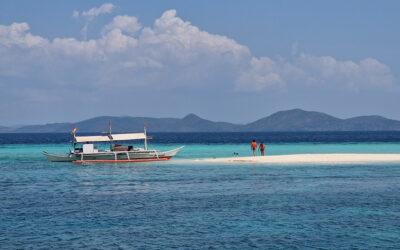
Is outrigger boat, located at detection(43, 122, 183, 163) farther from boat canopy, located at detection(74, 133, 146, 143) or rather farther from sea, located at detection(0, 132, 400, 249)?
sea, located at detection(0, 132, 400, 249)

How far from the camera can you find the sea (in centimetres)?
2356

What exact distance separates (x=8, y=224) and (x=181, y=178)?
79.2 feet

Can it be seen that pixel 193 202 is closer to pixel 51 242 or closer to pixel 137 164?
pixel 51 242

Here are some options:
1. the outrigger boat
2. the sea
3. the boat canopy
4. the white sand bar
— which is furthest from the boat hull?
the sea

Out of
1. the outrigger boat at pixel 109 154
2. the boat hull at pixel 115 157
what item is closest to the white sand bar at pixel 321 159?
the boat hull at pixel 115 157

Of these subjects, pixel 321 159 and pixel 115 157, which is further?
pixel 115 157

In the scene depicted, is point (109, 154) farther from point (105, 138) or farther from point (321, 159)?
point (321, 159)

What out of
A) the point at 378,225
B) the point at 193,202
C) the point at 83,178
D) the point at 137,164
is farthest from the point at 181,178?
the point at 378,225

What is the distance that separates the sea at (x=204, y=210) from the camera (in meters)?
23.6

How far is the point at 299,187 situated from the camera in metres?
41.6

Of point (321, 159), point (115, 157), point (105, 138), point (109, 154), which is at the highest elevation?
point (105, 138)

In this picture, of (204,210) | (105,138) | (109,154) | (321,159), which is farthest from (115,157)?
(204,210)

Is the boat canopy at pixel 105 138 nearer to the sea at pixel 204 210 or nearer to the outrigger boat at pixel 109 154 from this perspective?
the outrigger boat at pixel 109 154

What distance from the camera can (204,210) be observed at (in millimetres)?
31172
